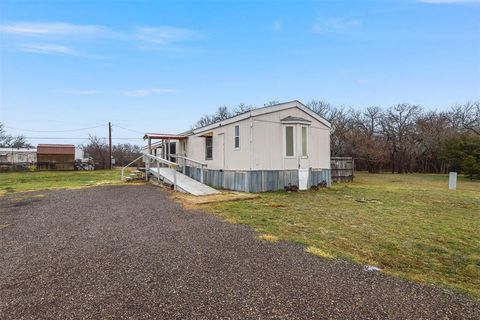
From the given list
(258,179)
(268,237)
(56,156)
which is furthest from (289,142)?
(56,156)

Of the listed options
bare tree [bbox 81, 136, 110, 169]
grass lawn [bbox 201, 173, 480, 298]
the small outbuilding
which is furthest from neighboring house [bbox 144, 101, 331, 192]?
bare tree [bbox 81, 136, 110, 169]

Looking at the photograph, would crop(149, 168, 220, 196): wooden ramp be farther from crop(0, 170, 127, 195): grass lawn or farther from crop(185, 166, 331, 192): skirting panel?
crop(0, 170, 127, 195): grass lawn

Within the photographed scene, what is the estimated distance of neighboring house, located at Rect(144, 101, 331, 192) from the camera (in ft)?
35.9

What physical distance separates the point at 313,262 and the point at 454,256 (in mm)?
2304

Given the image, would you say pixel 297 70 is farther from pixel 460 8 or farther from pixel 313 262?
pixel 313 262

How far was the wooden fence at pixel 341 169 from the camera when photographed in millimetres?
16941

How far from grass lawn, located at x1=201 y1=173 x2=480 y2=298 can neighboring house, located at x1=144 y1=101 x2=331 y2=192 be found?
1.59m

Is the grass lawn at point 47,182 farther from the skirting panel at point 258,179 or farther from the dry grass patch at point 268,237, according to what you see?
the dry grass patch at point 268,237

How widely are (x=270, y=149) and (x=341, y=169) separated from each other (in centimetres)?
819

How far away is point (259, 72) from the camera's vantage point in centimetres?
1834

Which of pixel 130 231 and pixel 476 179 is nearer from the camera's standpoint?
pixel 130 231

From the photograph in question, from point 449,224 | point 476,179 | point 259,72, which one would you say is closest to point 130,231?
point 449,224

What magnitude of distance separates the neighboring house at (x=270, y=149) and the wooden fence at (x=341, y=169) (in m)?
3.82

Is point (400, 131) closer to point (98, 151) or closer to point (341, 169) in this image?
point (341, 169)
